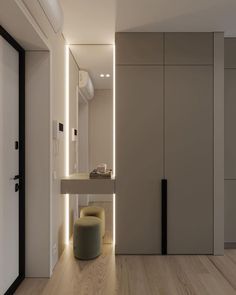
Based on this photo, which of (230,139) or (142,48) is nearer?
(142,48)

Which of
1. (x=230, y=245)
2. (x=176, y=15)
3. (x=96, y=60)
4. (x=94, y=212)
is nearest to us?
(x=176, y=15)

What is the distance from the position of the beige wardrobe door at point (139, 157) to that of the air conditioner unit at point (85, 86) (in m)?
0.82

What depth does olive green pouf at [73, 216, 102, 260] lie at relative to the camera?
3.01 metres

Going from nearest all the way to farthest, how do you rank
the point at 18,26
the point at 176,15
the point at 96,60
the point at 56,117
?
the point at 18,26 → the point at 176,15 → the point at 56,117 → the point at 96,60

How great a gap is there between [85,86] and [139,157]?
147cm

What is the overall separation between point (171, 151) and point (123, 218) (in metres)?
1.06

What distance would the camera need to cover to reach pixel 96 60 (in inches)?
147

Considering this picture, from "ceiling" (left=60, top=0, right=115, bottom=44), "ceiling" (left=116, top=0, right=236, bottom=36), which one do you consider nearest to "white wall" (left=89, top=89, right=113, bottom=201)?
"ceiling" (left=60, top=0, right=115, bottom=44)

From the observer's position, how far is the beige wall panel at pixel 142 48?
3.20 m

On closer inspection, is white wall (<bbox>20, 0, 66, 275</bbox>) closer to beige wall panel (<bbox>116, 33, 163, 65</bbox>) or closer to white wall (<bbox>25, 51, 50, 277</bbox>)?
white wall (<bbox>25, 51, 50, 277</bbox>)

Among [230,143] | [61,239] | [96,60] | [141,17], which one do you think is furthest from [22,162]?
[230,143]

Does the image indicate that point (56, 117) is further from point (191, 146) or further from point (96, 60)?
point (191, 146)

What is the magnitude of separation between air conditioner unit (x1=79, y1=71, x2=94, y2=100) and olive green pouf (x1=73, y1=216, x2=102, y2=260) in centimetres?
199

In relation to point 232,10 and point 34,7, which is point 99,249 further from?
point 232,10
